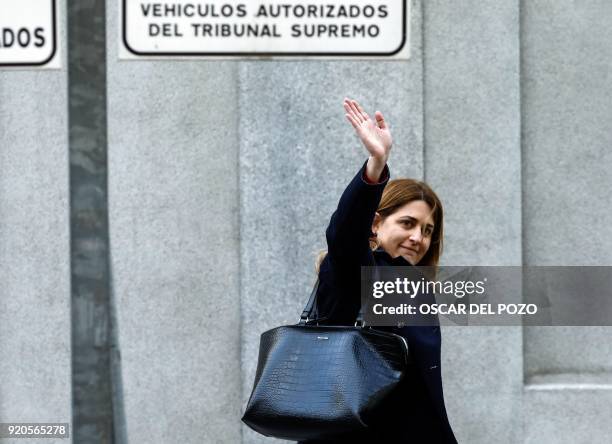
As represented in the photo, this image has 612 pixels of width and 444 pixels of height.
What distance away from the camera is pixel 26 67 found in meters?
2.92

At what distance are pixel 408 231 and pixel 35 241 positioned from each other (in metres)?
3.03

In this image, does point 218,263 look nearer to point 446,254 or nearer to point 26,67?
point 446,254

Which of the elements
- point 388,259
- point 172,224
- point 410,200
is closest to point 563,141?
point 172,224

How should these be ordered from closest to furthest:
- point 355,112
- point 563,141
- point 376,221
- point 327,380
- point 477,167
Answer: point 327,380
point 355,112
point 376,221
point 477,167
point 563,141

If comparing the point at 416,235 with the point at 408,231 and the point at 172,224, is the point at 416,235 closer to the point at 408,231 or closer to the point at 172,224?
the point at 408,231

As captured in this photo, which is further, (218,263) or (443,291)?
(218,263)

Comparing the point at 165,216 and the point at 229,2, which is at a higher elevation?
the point at 229,2

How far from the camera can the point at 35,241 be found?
5.64m

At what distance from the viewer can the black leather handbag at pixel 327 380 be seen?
2.81 m

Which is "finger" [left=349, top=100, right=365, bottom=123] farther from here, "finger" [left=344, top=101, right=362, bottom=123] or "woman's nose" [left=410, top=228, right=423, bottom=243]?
"woman's nose" [left=410, top=228, right=423, bottom=243]

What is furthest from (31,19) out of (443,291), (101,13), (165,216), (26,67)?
(165,216)

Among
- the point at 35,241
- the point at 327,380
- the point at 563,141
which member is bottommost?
the point at 327,380

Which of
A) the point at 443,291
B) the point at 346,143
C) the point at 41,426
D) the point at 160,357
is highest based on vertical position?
the point at 346,143

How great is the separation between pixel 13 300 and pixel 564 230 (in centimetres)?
314
